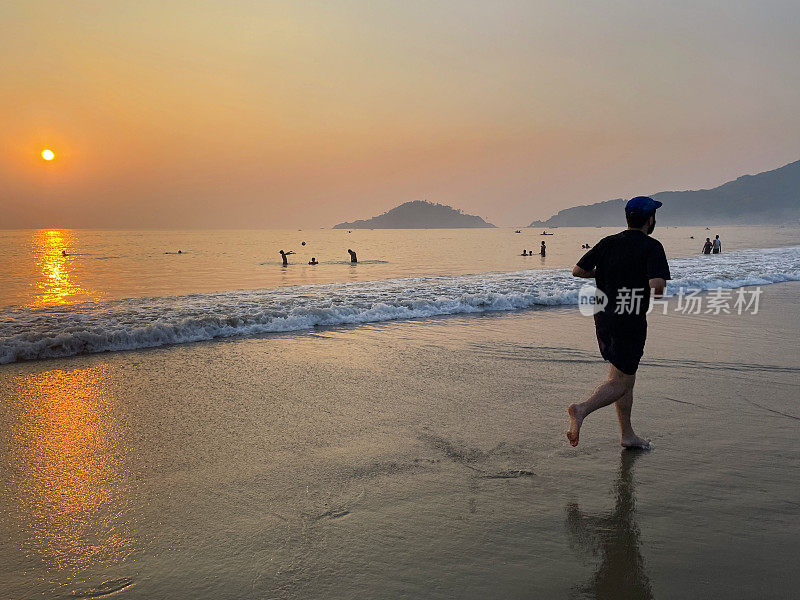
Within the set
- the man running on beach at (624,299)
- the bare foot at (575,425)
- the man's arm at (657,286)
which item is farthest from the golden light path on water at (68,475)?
the man's arm at (657,286)

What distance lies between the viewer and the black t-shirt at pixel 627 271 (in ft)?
13.0

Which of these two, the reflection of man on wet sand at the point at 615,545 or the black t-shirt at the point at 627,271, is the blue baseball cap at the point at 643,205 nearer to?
the black t-shirt at the point at 627,271

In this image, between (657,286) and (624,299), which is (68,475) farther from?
(657,286)

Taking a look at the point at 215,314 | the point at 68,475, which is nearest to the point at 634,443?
the point at 68,475

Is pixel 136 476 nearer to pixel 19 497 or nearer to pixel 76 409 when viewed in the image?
pixel 19 497

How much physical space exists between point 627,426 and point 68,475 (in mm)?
4153

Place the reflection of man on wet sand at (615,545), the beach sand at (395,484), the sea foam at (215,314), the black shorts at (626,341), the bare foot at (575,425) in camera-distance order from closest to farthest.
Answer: the reflection of man on wet sand at (615,545) < the beach sand at (395,484) < the bare foot at (575,425) < the black shorts at (626,341) < the sea foam at (215,314)

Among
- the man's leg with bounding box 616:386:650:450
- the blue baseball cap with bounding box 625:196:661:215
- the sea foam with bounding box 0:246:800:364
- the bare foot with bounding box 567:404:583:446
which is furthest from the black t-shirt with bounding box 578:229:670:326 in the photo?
the sea foam with bounding box 0:246:800:364

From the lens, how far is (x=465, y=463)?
13.1ft

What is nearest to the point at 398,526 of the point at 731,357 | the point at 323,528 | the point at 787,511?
the point at 323,528

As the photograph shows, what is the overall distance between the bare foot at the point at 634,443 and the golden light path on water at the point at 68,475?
3465 mm

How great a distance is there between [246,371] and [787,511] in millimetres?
5797

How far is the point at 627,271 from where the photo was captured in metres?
4.06

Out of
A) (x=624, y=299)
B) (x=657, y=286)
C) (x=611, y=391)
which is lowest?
(x=611, y=391)
